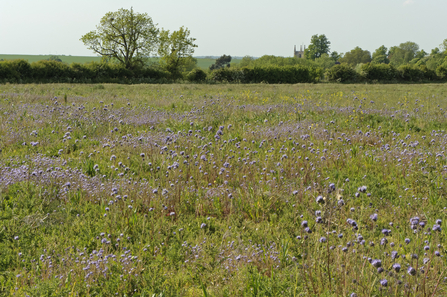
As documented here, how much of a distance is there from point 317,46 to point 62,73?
12805 centimetres

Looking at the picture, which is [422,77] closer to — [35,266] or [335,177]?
[335,177]

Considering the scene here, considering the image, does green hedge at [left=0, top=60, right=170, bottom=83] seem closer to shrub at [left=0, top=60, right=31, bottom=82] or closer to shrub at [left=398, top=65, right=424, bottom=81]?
shrub at [left=0, top=60, right=31, bottom=82]

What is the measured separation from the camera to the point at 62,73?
31.8m

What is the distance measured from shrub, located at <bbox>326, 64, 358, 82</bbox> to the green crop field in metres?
34.8

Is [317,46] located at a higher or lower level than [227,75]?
higher

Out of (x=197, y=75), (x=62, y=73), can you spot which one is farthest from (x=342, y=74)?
(x=62, y=73)

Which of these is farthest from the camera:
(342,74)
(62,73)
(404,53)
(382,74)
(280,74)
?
(404,53)

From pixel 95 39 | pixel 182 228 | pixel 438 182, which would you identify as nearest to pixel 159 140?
pixel 182 228

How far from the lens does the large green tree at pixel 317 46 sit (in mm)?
136900

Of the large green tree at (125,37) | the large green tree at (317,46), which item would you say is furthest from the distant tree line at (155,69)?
the large green tree at (317,46)

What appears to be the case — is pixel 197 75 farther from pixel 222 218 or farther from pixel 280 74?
pixel 222 218

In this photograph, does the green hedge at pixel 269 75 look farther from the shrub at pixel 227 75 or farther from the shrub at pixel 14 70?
the shrub at pixel 14 70

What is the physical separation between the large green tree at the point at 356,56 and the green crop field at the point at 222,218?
150909 mm

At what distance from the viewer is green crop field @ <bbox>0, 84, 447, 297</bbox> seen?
2953 mm
